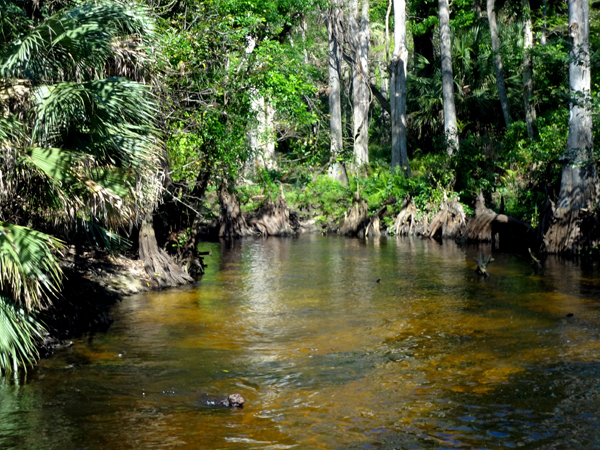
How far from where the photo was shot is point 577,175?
62.4ft

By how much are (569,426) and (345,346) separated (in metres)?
3.88

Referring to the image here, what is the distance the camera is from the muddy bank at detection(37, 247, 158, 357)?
10.1 meters

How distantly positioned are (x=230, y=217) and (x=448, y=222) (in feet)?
28.7

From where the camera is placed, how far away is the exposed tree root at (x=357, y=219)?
29578 mm

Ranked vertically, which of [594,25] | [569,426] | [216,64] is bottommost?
[569,426]

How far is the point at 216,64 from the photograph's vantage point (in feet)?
46.9

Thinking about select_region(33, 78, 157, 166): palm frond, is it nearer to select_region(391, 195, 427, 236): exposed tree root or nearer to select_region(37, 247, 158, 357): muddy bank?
select_region(37, 247, 158, 357): muddy bank

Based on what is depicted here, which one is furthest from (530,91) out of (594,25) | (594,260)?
(594,260)

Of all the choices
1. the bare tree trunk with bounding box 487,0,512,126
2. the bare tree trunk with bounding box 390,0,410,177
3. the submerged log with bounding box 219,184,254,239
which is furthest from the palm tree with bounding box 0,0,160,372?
the bare tree trunk with bounding box 487,0,512,126

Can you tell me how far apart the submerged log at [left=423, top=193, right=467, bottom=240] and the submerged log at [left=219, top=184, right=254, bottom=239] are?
7785mm

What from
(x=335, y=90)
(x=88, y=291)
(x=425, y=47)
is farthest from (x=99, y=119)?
(x=425, y=47)

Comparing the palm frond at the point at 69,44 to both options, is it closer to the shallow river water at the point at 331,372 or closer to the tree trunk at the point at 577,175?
the shallow river water at the point at 331,372

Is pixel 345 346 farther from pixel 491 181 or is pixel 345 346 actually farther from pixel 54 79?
pixel 491 181

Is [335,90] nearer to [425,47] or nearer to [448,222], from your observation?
[425,47]
